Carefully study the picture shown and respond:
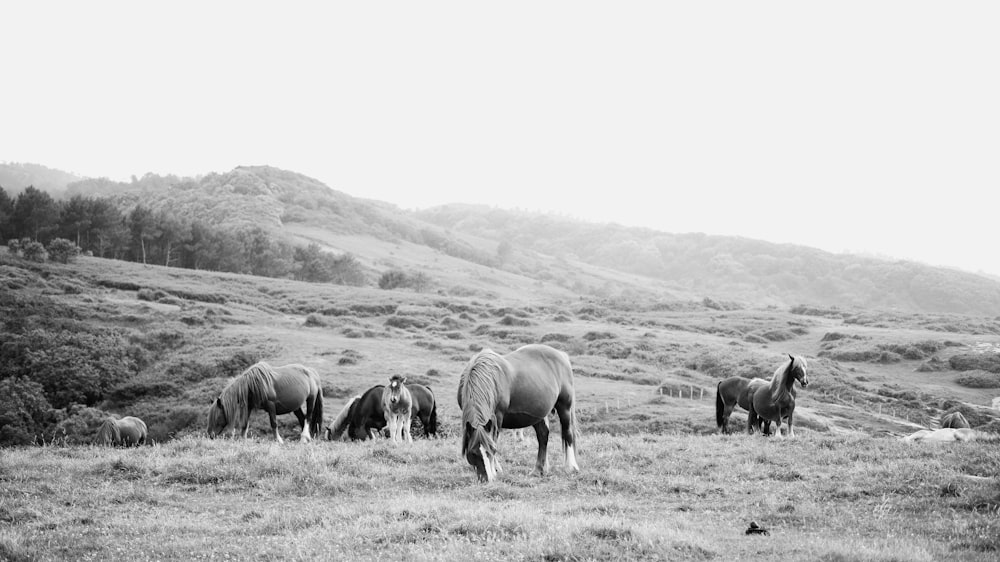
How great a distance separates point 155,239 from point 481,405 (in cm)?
9732

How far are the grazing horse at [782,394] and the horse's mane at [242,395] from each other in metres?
15.1

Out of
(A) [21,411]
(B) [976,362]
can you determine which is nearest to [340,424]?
(A) [21,411]

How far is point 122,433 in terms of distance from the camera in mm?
24688

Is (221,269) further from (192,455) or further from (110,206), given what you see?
(192,455)

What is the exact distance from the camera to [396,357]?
140 feet

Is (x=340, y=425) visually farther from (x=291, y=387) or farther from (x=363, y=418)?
(x=291, y=387)

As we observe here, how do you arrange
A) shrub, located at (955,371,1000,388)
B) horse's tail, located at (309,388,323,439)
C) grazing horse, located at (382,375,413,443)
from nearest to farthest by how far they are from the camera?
grazing horse, located at (382,375,413,443)
horse's tail, located at (309,388,323,439)
shrub, located at (955,371,1000,388)

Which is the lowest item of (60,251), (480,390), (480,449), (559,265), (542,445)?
(542,445)

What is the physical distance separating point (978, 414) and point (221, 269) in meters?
91.4

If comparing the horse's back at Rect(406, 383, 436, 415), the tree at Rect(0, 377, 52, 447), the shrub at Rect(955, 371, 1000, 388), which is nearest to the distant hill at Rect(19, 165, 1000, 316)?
the shrub at Rect(955, 371, 1000, 388)

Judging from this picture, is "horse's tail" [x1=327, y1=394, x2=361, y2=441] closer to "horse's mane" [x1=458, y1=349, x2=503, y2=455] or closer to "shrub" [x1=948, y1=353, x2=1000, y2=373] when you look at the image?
"horse's mane" [x1=458, y1=349, x2=503, y2=455]

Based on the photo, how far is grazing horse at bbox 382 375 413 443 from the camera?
776 inches

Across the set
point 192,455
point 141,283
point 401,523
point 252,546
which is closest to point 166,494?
point 192,455

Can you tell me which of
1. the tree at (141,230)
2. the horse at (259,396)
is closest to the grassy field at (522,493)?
the horse at (259,396)
